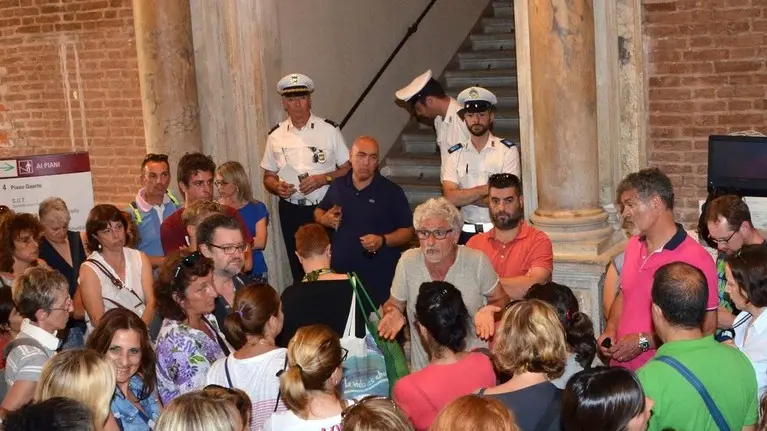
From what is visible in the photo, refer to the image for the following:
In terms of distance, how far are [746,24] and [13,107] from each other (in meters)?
7.37

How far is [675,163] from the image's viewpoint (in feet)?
23.4

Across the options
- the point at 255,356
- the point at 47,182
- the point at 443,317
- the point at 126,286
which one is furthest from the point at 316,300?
the point at 47,182

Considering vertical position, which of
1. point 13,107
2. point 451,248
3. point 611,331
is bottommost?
point 611,331

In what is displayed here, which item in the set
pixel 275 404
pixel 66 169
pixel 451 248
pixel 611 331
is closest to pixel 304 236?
pixel 451 248

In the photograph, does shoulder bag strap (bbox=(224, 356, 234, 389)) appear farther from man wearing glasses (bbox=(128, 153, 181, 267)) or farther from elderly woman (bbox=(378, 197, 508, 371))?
man wearing glasses (bbox=(128, 153, 181, 267))

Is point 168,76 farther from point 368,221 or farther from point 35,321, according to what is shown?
point 35,321

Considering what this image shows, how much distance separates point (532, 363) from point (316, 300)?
1568mm

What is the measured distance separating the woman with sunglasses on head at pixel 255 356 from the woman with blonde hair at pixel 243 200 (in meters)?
2.54

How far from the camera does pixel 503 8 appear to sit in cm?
1145

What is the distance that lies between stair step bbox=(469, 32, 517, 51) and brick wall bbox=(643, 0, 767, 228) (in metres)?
3.98

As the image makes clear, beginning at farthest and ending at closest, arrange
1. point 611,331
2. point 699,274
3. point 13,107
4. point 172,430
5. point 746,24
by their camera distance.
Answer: point 13,107
point 746,24
point 611,331
point 699,274
point 172,430

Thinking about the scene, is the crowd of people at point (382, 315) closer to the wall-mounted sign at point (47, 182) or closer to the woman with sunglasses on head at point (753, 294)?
the woman with sunglasses on head at point (753, 294)

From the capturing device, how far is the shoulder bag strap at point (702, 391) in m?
3.74

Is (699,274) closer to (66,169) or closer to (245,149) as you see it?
(245,149)
